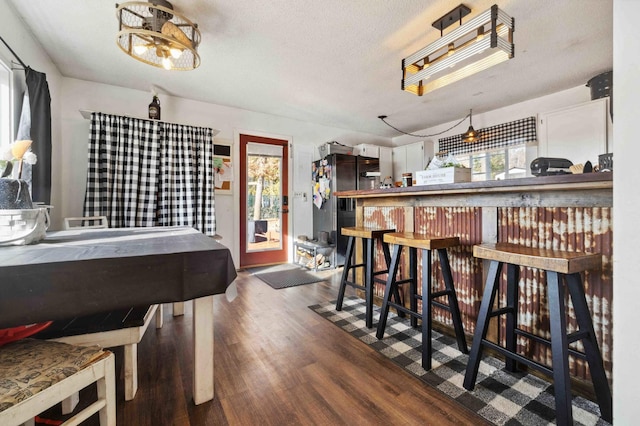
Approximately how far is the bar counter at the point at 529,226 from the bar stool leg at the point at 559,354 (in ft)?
1.14

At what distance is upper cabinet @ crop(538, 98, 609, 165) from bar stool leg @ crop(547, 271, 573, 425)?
3069 millimetres

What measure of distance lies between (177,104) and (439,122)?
4185mm

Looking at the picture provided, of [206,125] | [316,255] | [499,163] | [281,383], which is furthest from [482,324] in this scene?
[206,125]

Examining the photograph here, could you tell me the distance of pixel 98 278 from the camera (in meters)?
0.98

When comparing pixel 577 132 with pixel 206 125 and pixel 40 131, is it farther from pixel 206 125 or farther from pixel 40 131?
pixel 40 131

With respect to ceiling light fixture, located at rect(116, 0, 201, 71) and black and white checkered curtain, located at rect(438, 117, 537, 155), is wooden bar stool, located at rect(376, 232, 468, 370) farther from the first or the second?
black and white checkered curtain, located at rect(438, 117, 537, 155)

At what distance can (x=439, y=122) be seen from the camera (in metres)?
4.84

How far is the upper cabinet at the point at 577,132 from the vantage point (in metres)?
3.10

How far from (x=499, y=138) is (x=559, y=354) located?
12.5 ft

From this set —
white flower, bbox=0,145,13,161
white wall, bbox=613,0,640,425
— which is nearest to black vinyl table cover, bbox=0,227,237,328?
white flower, bbox=0,145,13,161

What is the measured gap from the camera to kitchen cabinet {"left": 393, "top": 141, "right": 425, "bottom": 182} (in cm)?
494

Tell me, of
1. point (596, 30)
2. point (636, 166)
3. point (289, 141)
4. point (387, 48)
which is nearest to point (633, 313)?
point (636, 166)

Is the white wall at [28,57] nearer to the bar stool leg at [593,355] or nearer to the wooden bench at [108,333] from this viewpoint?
the wooden bench at [108,333]

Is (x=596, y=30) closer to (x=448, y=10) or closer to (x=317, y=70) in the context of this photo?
(x=448, y=10)
